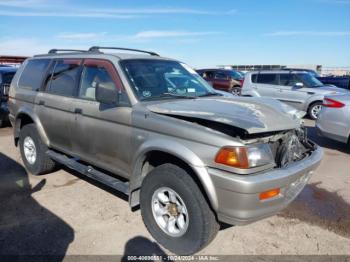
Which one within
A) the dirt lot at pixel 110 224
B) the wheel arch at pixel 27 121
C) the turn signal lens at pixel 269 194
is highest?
the wheel arch at pixel 27 121

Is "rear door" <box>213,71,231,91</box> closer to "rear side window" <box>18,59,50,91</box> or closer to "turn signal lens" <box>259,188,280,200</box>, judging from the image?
"rear side window" <box>18,59,50,91</box>

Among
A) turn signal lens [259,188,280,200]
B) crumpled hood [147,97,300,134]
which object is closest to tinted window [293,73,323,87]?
crumpled hood [147,97,300,134]

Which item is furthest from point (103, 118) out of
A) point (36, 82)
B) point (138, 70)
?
point (36, 82)

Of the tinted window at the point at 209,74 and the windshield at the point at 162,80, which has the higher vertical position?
the windshield at the point at 162,80

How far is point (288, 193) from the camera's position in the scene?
325 cm

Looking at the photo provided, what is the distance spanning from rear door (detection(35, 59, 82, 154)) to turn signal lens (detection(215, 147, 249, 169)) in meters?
2.43

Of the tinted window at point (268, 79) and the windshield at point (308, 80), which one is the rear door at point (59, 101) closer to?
the tinted window at point (268, 79)

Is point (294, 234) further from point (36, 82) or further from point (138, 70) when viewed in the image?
point (36, 82)

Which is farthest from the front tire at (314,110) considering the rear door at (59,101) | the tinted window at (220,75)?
the rear door at (59,101)

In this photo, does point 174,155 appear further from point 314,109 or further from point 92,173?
point 314,109

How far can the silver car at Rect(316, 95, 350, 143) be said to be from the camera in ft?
22.9

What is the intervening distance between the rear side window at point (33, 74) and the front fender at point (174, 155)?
8.61ft

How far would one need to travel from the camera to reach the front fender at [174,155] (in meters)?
3.02

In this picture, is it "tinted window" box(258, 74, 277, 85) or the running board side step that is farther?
"tinted window" box(258, 74, 277, 85)
